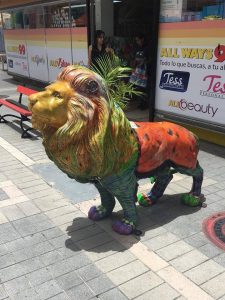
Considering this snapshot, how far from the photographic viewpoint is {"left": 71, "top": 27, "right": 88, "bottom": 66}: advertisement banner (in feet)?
30.7

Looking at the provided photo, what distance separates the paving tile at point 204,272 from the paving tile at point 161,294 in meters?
Answer: 0.25

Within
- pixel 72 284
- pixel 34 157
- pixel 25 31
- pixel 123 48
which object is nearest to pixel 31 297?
pixel 72 284

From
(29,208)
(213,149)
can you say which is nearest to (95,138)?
(29,208)

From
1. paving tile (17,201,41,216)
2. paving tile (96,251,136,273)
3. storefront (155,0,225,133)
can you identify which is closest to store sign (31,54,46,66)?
storefront (155,0,225,133)

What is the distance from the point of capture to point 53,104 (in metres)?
3.00

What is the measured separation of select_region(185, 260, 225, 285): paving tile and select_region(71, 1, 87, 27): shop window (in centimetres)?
743

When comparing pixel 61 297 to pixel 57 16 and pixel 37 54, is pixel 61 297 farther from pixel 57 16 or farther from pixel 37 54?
pixel 37 54

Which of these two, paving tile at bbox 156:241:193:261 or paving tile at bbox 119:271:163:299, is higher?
paving tile at bbox 119:271:163:299

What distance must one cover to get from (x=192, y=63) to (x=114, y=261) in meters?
4.29

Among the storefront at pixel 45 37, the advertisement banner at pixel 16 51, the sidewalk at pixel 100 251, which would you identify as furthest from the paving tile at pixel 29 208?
the advertisement banner at pixel 16 51

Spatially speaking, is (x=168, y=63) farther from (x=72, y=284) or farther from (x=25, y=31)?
(x=25, y=31)

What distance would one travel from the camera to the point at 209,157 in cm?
618

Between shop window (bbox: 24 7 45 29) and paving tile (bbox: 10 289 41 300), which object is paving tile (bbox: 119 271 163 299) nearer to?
paving tile (bbox: 10 289 41 300)

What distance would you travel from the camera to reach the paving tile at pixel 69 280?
3.04 metres
